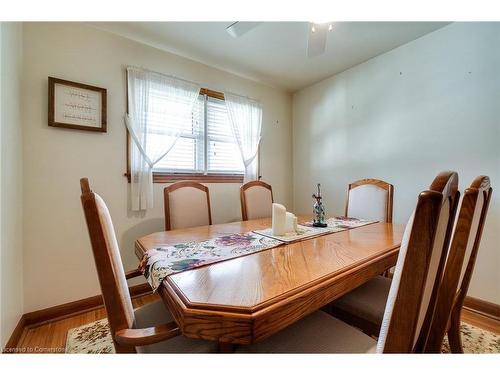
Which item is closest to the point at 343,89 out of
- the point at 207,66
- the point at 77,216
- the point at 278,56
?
the point at 278,56

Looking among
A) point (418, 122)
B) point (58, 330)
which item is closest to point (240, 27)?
point (418, 122)

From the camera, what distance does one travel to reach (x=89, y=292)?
6.13ft

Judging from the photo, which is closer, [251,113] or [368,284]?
[368,284]

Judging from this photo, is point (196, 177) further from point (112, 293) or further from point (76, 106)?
point (112, 293)

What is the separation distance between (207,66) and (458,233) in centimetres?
267

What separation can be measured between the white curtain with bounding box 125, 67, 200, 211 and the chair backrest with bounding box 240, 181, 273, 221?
0.88 metres

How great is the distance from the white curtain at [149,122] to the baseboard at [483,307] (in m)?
2.91

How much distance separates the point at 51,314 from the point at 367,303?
2210mm

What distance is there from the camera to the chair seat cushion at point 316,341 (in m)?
0.78

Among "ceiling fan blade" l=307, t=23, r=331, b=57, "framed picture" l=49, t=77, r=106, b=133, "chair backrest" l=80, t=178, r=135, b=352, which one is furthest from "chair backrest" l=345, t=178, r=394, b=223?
"framed picture" l=49, t=77, r=106, b=133

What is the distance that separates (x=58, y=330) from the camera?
5.19 ft

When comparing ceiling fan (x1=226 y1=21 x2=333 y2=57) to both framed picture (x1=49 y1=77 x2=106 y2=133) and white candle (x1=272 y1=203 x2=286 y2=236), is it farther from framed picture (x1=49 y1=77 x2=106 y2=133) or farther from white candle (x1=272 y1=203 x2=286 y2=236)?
framed picture (x1=49 y1=77 x2=106 y2=133)
